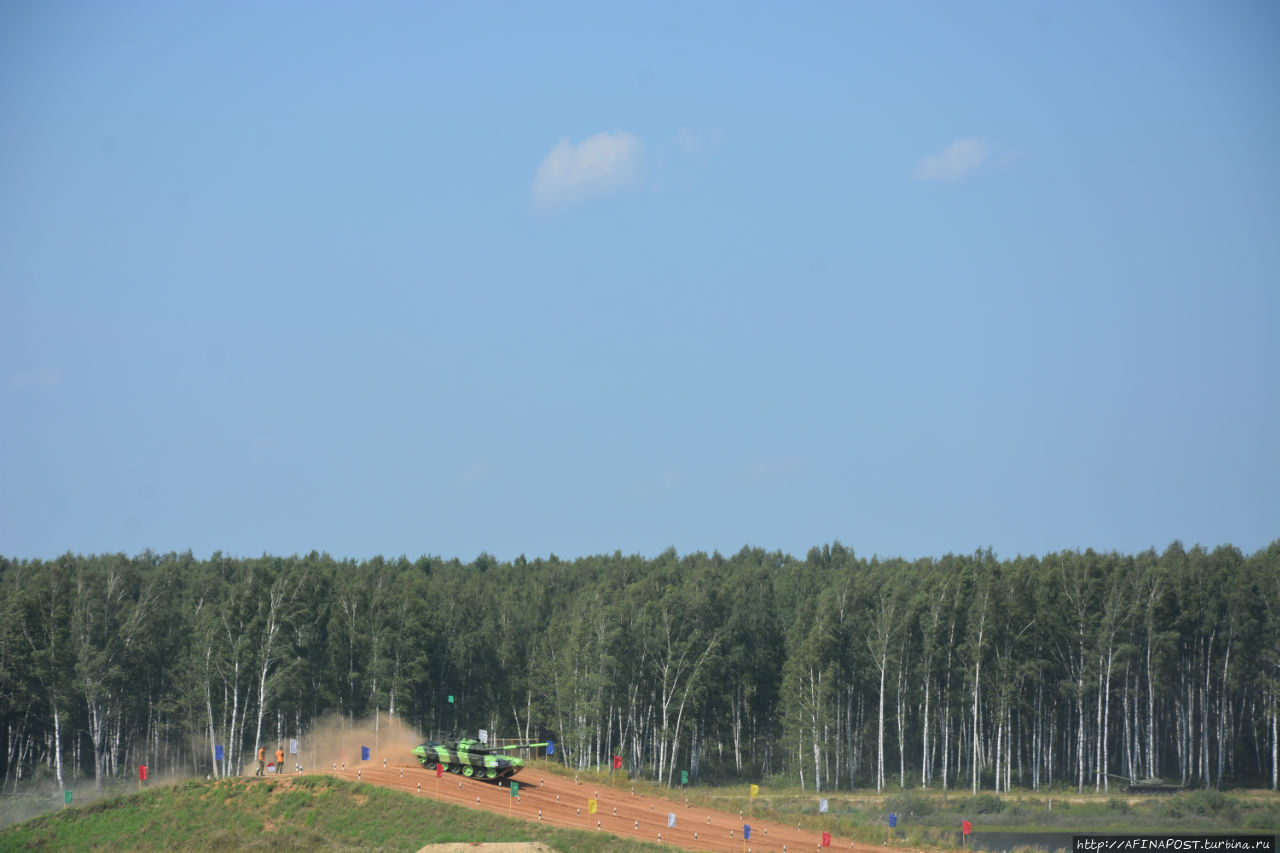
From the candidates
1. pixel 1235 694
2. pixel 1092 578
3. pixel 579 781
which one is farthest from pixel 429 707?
pixel 1235 694

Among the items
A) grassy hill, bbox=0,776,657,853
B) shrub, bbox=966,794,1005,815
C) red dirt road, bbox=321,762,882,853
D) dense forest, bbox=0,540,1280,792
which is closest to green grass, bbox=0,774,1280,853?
grassy hill, bbox=0,776,657,853

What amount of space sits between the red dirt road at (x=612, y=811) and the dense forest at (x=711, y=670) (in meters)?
25.1

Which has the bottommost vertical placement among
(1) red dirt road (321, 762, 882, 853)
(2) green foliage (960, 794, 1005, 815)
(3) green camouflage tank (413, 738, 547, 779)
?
(2) green foliage (960, 794, 1005, 815)

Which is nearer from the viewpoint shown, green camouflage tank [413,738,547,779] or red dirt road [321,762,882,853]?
red dirt road [321,762,882,853]

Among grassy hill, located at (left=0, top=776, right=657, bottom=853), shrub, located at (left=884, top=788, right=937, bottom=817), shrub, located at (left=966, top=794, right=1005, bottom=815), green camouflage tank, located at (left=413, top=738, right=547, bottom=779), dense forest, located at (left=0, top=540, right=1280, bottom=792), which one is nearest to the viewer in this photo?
grassy hill, located at (left=0, top=776, right=657, bottom=853)

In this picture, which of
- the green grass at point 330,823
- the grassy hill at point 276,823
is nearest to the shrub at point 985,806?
the green grass at point 330,823

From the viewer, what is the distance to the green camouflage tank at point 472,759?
5859 centimetres

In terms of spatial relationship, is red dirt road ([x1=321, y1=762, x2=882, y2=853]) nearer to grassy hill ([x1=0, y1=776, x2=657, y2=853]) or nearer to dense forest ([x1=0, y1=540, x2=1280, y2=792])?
grassy hill ([x1=0, y1=776, x2=657, y2=853])

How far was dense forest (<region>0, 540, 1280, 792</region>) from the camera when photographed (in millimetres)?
84500

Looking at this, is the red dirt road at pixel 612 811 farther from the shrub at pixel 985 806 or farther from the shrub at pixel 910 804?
the shrub at pixel 985 806

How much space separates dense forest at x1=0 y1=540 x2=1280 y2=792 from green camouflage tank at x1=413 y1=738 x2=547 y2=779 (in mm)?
24422

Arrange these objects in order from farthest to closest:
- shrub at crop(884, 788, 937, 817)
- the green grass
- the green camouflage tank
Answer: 1. shrub at crop(884, 788, 937, 817)
2. the green camouflage tank
3. the green grass

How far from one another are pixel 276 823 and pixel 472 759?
9.92 meters

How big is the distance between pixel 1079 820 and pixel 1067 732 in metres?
25.1
